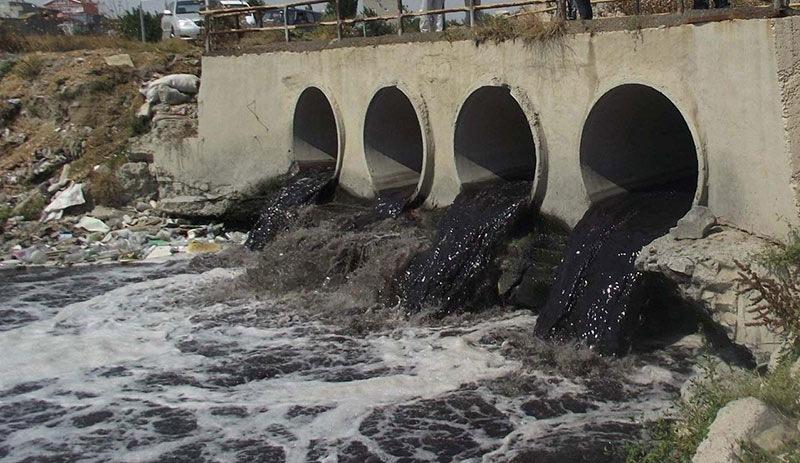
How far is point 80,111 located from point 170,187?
9.77 feet

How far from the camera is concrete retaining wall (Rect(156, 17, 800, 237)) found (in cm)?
786

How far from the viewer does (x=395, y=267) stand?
11.3 m

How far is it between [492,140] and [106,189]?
7.09 metres

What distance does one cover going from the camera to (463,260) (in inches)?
428

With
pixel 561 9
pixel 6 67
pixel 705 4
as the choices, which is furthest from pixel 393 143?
pixel 6 67

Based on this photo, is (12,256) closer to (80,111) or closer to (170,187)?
(170,187)

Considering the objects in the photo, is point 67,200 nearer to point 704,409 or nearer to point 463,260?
point 463,260

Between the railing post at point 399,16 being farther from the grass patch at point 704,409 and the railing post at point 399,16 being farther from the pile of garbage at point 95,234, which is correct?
the grass patch at point 704,409

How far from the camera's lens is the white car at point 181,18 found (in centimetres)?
2428

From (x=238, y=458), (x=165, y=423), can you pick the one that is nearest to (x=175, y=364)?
(x=165, y=423)

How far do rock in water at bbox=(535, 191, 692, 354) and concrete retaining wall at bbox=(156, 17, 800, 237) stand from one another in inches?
27.8

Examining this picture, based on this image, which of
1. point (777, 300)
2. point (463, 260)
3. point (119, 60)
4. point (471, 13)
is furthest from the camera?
point (119, 60)

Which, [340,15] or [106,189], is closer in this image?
[340,15]

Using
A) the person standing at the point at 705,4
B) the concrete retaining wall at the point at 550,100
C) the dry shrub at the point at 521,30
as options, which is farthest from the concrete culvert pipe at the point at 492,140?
the person standing at the point at 705,4
